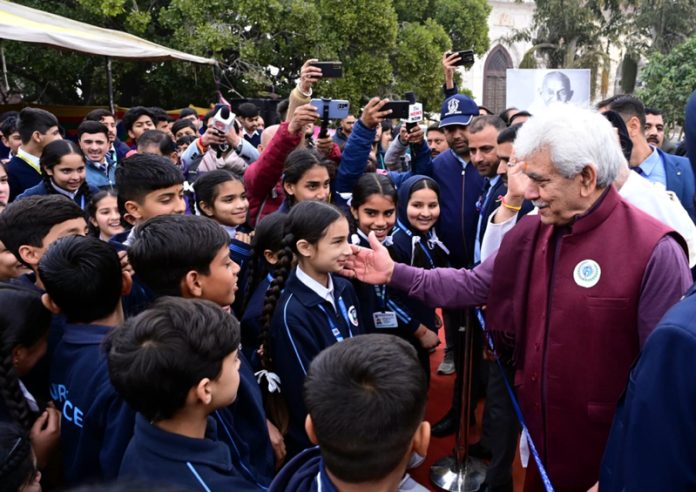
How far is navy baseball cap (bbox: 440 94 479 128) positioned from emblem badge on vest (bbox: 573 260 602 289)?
245 cm

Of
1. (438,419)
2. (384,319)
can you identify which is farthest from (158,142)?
(438,419)

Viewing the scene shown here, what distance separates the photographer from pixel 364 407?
1.27 meters

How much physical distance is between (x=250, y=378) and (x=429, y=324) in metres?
1.61

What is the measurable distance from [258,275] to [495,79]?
97.3ft

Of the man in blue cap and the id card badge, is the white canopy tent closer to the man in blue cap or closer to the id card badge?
the man in blue cap

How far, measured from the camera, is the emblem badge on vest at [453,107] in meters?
4.24

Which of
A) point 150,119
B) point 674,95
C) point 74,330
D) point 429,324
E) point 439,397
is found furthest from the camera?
point 674,95

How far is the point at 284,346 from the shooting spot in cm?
226

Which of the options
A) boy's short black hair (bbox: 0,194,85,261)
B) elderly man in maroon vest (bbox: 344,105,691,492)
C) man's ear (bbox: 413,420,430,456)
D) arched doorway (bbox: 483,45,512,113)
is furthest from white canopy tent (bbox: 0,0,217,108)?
arched doorway (bbox: 483,45,512,113)

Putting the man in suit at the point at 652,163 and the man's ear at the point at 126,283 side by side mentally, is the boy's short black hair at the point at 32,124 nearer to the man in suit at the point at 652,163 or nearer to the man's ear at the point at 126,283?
the man's ear at the point at 126,283

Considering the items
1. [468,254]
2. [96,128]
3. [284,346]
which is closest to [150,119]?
[96,128]

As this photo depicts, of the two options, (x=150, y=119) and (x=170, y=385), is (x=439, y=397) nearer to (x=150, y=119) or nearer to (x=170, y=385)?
(x=170, y=385)

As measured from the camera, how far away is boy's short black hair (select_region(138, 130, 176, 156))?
15.6 feet

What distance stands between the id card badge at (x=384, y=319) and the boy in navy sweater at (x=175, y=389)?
1.55 meters
